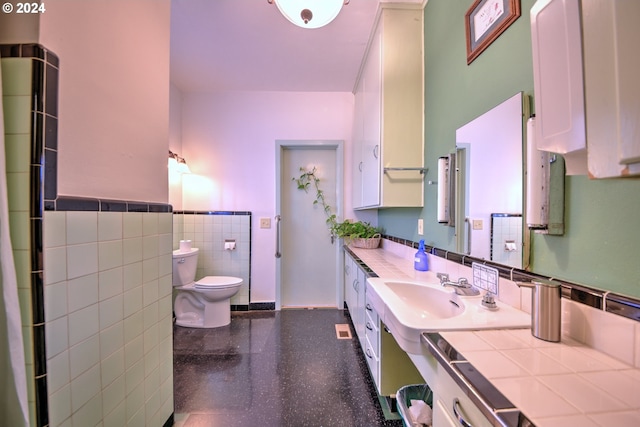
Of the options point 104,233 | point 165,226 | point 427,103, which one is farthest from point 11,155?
point 427,103

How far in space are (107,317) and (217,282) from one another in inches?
62.1

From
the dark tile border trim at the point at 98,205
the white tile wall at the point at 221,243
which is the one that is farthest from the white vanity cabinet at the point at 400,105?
the white tile wall at the point at 221,243

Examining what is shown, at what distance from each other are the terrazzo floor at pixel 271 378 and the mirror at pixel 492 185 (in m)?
1.10

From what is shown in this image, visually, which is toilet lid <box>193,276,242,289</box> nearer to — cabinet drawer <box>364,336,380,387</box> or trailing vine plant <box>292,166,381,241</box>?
trailing vine plant <box>292,166,381,241</box>

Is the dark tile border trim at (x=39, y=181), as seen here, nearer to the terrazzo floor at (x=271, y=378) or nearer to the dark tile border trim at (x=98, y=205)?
the dark tile border trim at (x=98, y=205)

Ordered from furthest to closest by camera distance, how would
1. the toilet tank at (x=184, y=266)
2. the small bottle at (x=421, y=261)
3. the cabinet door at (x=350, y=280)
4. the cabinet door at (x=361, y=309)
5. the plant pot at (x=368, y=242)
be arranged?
the plant pot at (x=368, y=242) < the toilet tank at (x=184, y=266) < the cabinet door at (x=350, y=280) < the cabinet door at (x=361, y=309) < the small bottle at (x=421, y=261)

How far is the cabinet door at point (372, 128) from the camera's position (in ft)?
5.84

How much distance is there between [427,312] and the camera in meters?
1.14

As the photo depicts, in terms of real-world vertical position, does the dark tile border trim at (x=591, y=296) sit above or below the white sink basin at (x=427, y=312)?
above

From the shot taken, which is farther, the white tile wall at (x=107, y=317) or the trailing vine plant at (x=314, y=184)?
the trailing vine plant at (x=314, y=184)

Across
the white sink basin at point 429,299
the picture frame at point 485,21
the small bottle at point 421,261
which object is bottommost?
the white sink basin at point 429,299

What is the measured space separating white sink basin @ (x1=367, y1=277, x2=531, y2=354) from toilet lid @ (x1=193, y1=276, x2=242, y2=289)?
66.3 inches

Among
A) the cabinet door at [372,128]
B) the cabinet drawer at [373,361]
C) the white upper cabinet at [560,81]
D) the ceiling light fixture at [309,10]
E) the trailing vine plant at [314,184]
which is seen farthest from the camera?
the trailing vine plant at [314,184]

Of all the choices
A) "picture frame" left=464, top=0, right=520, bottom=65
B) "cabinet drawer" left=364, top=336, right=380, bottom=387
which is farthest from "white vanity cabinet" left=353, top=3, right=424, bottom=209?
"cabinet drawer" left=364, top=336, right=380, bottom=387
